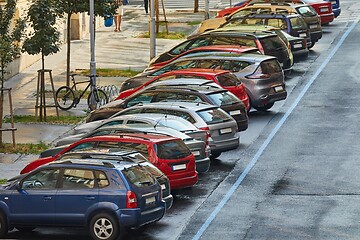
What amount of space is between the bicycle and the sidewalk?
11.0 inches

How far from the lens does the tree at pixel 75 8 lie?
35.5m

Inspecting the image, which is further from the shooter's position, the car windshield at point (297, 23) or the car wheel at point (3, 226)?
the car windshield at point (297, 23)

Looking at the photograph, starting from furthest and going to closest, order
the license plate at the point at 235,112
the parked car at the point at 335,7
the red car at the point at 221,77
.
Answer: the parked car at the point at 335,7, the red car at the point at 221,77, the license plate at the point at 235,112

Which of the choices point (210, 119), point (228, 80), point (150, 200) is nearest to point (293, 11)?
point (228, 80)

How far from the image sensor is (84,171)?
66.0 ft

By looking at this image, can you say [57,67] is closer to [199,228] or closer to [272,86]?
[272,86]

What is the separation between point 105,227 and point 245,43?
673 inches

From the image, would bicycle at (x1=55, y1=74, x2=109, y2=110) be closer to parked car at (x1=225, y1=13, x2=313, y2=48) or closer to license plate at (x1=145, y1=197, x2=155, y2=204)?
parked car at (x1=225, y1=13, x2=313, y2=48)

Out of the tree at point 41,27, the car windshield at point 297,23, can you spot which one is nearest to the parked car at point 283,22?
the car windshield at point 297,23

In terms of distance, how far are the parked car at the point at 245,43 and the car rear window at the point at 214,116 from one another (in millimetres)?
9524

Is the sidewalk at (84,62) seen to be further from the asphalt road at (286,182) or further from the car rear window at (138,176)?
the car rear window at (138,176)

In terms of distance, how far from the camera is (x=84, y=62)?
42.2 m

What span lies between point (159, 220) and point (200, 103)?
5974 millimetres

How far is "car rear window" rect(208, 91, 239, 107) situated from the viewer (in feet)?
91.2
